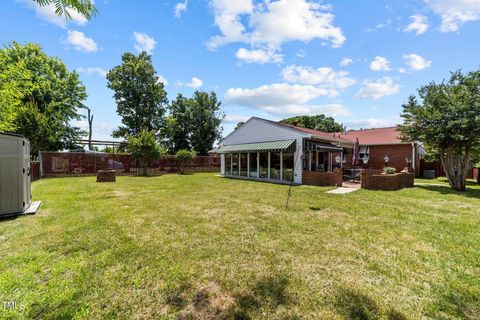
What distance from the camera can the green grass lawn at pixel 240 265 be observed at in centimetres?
290

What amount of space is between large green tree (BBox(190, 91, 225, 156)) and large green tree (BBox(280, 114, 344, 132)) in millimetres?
16057

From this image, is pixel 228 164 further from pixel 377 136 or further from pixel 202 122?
pixel 202 122

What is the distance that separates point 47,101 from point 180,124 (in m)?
18.7

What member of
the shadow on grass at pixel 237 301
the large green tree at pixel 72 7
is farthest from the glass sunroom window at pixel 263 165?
the large green tree at pixel 72 7

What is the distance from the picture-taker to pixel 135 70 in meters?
34.3

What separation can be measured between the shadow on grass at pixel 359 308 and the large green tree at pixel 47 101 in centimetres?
2207

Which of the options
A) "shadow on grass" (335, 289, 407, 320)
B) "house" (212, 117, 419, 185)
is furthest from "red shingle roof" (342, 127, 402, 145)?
"shadow on grass" (335, 289, 407, 320)

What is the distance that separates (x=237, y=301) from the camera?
3.04 m

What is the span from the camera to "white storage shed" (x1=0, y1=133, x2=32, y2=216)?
6582 millimetres

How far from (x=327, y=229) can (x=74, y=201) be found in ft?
32.0

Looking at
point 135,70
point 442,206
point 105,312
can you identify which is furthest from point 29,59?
point 442,206

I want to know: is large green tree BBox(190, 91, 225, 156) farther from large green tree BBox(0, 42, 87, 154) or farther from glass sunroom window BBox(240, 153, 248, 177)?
glass sunroom window BBox(240, 153, 248, 177)

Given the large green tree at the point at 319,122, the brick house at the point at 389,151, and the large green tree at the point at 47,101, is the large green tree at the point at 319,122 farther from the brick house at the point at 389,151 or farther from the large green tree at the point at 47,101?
the large green tree at the point at 47,101

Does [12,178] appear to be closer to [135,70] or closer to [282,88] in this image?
[282,88]
